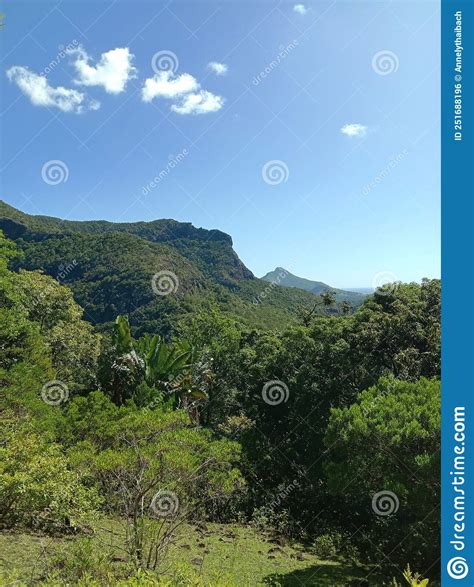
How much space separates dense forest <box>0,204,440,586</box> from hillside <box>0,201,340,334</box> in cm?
2446

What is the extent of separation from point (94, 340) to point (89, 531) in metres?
19.3

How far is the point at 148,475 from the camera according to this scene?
29.1ft

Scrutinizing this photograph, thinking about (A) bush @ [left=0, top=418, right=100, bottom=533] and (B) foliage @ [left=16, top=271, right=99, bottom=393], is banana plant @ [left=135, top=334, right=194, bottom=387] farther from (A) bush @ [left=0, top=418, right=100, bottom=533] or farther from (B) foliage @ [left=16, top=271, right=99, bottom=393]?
(B) foliage @ [left=16, top=271, right=99, bottom=393]

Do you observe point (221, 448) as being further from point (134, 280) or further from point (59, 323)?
point (134, 280)

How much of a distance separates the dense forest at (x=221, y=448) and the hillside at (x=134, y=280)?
80.3ft

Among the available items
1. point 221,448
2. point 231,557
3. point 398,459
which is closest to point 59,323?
point 231,557

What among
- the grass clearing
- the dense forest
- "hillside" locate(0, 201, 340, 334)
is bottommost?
the grass clearing

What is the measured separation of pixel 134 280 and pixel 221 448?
60273 millimetres

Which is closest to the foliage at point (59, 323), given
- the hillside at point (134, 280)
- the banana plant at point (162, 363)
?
the banana plant at point (162, 363)

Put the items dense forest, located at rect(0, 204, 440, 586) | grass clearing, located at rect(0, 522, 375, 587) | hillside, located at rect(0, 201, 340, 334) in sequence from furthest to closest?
hillside, located at rect(0, 201, 340, 334) < dense forest, located at rect(0, 204, 440, 586) < grass clearing, located at rect(0, 522, 375, 587)

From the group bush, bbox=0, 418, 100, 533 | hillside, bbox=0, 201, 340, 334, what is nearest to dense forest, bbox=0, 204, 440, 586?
bush, bbox=0, 418, 100, 533

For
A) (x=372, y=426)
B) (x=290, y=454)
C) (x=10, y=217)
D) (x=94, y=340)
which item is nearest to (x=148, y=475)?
(x=372, y=426)

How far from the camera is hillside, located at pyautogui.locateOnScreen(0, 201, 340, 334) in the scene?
2293 inches

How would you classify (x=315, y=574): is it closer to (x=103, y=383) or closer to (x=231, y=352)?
(x=103, y=383)
